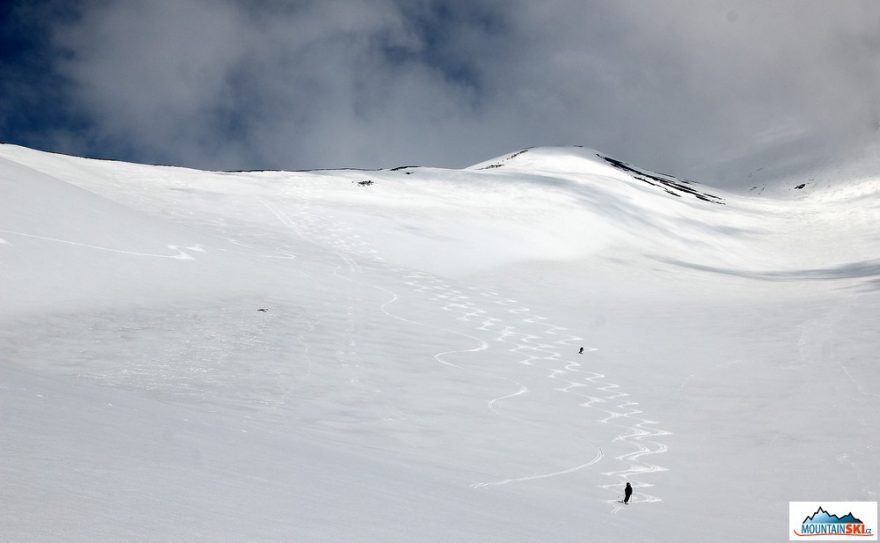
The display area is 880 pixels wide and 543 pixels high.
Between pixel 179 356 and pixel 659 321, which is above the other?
pixel 659 321

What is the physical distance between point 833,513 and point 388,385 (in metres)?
6.24

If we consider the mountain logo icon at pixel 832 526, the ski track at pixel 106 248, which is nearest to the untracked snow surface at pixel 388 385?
the ski track at pixel 106 248

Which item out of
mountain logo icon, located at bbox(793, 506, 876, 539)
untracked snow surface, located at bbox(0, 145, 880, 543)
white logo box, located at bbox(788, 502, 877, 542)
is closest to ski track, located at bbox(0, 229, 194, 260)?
untracked snow surface, located at bbox(0, 145, 880, 543)

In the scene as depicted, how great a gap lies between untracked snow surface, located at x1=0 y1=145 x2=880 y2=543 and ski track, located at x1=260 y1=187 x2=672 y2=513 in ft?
0.26

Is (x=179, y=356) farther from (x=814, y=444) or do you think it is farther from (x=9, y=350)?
(x=814, y=444)

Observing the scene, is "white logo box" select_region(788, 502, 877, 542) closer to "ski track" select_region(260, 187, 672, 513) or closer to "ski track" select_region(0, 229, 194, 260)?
"ski track" select_region(260, 187, 672, 513)

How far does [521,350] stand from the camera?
14.5 metres

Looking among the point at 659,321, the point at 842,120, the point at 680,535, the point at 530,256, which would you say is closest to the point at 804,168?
the point at 842,120

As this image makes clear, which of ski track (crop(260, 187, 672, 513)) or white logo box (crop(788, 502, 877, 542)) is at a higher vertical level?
ski track (crop(260, 187, 672, 513))

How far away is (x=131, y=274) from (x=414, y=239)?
14.5 meters

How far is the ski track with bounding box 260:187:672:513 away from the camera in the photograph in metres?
8.40

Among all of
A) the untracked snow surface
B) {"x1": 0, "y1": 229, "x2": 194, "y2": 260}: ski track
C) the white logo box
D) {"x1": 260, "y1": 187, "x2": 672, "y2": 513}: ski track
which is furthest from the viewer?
{"x1": 0, "y1": 229, "x2": 194, "y2": 260}: ski track

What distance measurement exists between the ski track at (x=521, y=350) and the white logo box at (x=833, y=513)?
1316 millimetres

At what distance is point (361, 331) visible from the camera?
46.9ft
